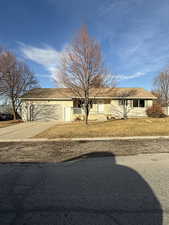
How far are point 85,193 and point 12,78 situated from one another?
76.2 ft

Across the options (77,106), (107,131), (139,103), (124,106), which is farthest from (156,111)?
(107,131)

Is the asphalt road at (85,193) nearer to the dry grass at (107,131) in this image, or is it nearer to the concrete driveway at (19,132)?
the dry grass at (107,131)

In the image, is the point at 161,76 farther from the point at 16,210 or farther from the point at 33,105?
the point at 16,210

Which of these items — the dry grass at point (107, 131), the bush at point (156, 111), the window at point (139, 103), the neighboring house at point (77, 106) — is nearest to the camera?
the dry grass at point (107, 131)

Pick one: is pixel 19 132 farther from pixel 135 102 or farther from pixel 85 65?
pixel 135 102

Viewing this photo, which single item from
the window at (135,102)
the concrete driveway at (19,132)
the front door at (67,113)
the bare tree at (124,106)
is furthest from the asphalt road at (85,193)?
the window at (135,102)

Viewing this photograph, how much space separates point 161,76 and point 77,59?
35.1 meters

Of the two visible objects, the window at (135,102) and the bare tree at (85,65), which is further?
the window at (135,102)

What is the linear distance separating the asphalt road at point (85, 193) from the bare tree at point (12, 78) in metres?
20.1

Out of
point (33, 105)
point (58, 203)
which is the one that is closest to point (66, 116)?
point (33, 105)

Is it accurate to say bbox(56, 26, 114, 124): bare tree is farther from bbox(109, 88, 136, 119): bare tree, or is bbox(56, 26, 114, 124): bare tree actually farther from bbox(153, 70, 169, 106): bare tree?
bbox(153, 70, 169, 106): bare tree

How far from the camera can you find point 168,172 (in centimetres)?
363

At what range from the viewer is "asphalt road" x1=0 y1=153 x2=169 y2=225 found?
2.08m

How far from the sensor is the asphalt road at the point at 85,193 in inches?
81.7
